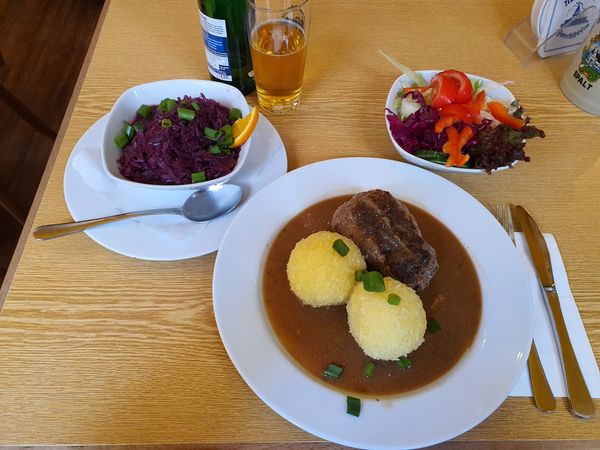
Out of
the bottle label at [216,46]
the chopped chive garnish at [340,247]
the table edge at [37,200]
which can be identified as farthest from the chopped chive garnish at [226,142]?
the table edge at [37,200]

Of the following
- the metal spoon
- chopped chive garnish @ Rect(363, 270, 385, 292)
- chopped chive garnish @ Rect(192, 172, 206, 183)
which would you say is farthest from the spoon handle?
chopped chive garnish @ Rect(363, 270, 385, 292)

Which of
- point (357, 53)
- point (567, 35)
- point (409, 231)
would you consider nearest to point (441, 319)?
point (409, 231)

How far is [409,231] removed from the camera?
1284 millimetres

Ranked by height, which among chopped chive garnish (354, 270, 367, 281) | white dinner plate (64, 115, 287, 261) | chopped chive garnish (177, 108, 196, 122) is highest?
chopped chive garnish (177, 108, 196, 122)

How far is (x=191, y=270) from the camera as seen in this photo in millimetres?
1354

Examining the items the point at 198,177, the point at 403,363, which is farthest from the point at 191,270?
the point at 403,363

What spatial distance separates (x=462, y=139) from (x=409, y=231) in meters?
0.44

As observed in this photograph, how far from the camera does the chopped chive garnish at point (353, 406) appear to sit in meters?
1.04

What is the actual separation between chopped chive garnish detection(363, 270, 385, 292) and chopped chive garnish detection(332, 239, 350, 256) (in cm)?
9

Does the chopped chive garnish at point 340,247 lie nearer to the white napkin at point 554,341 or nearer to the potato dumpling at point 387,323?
the potato dumpling at point 387,323

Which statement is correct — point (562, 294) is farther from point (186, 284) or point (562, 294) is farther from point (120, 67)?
point (120, 67)

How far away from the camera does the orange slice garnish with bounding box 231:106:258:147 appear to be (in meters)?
1.42

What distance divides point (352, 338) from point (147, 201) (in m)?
0.76

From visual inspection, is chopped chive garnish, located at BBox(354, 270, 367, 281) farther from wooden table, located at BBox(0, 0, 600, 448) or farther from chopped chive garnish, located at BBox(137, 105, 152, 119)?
chopped chive garnish, located at BBox(137, 105, 152, 119)
